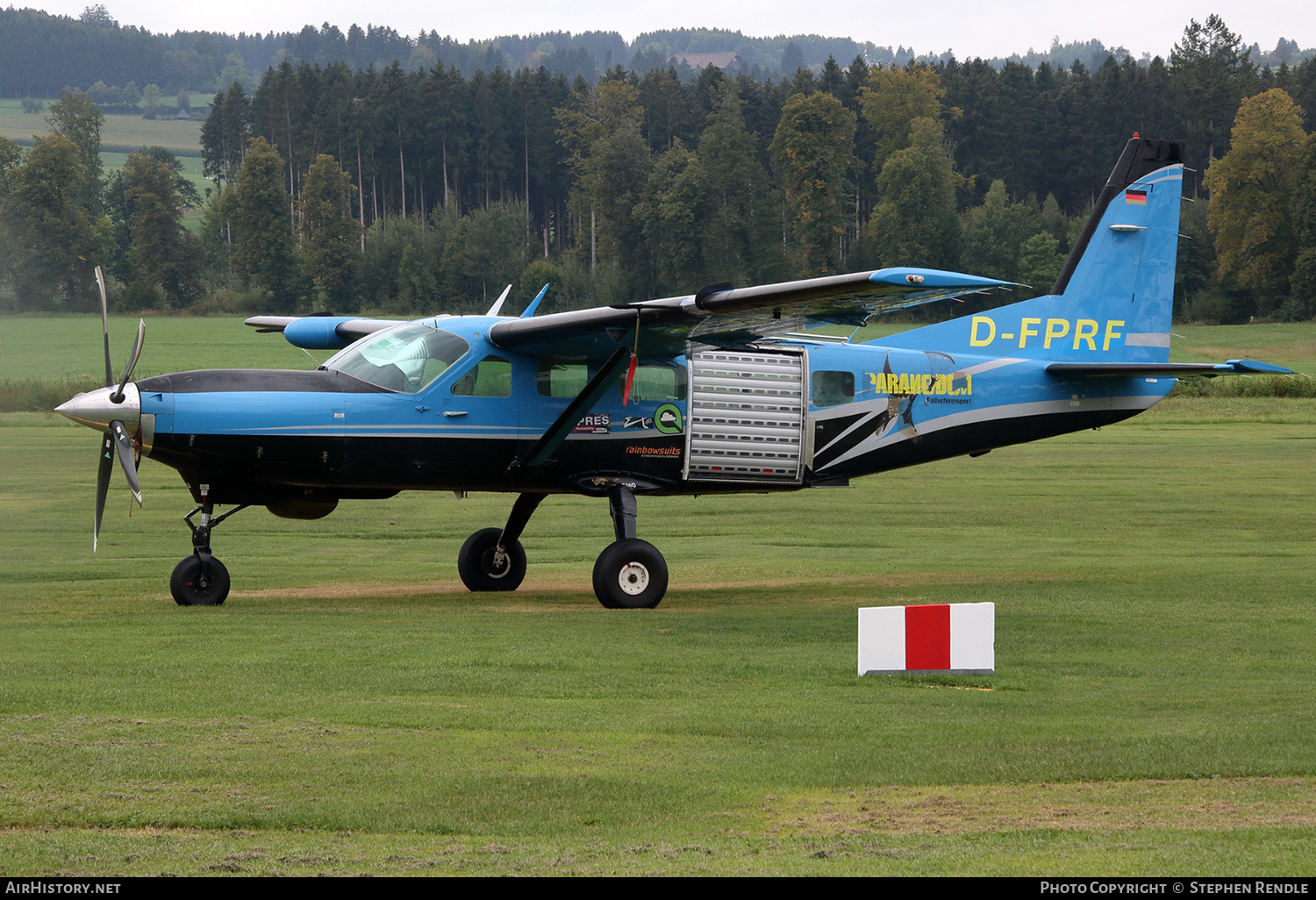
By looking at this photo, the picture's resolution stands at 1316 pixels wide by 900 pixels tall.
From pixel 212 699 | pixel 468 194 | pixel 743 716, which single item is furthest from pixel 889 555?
pixel 468 194

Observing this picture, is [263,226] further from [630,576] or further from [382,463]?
[630,576]

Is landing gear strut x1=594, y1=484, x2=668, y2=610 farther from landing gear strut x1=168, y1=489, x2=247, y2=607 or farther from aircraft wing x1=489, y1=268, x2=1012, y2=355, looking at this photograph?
landing gear strut x1=168, y1=489, x2=247, y2=607

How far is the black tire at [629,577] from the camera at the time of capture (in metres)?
15.0

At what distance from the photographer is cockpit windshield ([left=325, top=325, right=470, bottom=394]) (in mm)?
15117

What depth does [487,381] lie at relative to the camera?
15.4 m

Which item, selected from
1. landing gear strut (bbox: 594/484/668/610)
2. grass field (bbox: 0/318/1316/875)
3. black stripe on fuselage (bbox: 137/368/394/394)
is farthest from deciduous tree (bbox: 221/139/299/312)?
landing gear strut (bbox: 594/484/668/610)

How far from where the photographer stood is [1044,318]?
18.0 meters

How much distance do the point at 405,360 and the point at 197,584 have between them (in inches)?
129

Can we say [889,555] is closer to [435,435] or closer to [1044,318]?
[1044,318]

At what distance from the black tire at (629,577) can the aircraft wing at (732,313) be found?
2.29 m

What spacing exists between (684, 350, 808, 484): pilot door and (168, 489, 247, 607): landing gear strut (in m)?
5.17

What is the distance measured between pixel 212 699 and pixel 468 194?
117m

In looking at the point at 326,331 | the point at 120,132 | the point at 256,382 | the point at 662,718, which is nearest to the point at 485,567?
the point at 256,382

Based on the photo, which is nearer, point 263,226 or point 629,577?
point 629,577
